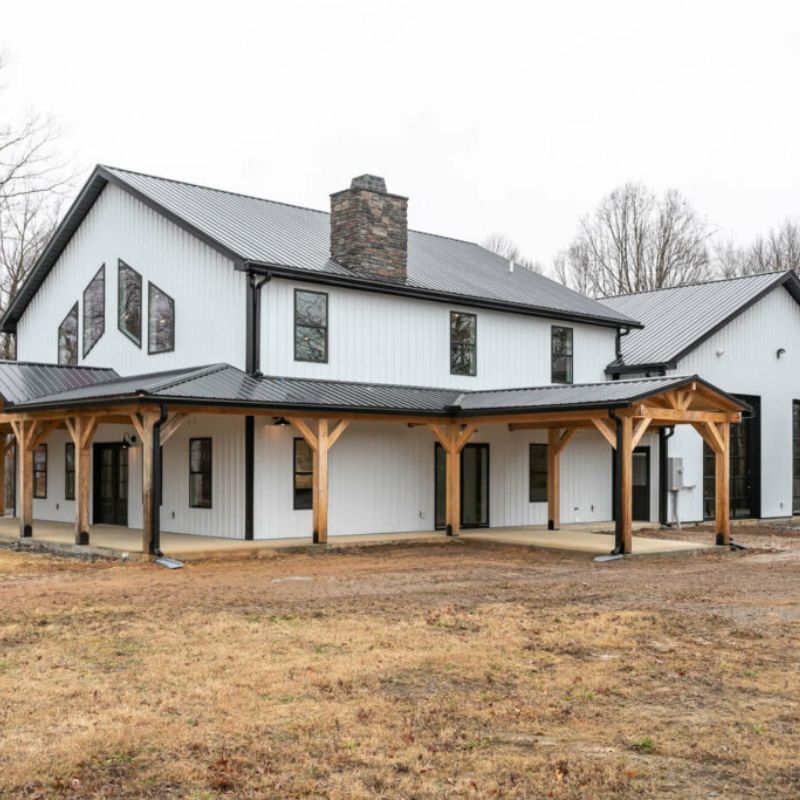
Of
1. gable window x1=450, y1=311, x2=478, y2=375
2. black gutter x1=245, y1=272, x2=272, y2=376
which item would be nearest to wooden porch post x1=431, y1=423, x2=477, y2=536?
gable window x1=450, y1=311, x2=478, y2=375

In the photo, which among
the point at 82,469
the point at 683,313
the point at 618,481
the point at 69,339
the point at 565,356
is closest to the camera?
the point at 618,481

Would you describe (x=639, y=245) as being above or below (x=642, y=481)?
above

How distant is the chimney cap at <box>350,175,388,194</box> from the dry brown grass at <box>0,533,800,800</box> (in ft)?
32.7

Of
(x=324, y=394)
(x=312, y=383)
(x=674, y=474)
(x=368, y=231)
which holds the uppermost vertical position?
(x=368, y=231)

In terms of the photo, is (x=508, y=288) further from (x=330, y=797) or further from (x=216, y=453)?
(x=330, y=797)

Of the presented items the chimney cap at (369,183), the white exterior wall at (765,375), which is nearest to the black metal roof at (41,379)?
the chimney cap at (369,183)

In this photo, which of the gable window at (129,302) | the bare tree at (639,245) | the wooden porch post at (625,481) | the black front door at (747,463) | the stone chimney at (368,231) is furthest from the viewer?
the bare tree at (639,245)

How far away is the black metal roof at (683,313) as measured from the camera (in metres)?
23.7

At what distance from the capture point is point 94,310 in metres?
22.5

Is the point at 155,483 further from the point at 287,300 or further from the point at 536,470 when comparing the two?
the point at 536,470

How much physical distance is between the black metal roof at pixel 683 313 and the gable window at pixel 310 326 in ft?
26.5

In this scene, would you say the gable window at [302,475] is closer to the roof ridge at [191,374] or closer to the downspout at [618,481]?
the roof ridge at [191,374]

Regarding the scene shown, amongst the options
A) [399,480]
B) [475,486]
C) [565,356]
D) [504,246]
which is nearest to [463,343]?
[475,486]

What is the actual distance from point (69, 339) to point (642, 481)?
1323 centimetres
